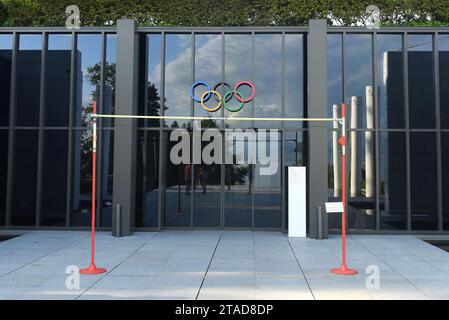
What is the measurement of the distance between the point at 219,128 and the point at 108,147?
3.69 metres

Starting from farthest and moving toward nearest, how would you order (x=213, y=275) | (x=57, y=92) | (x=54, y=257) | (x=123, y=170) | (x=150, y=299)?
1. (x=57, y=92)
2. (x=123, y=170)
3. (x=54, y=257)
4. (x=213, y=275)
5. (x=150, y=299)

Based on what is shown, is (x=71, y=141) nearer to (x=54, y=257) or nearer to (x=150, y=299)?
(x=54, y=257)

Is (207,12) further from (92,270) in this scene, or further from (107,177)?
(92,270)

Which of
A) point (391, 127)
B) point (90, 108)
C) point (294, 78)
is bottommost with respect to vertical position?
point (391, 127)

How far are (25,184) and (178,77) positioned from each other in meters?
6.16

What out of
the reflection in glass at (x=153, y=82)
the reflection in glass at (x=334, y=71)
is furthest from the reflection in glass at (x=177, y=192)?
the reflection in glass at (x=334, y=71)

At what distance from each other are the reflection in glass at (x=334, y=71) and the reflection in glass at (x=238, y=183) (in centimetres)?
285

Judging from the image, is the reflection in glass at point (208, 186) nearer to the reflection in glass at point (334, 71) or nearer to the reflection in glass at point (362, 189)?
the reflection in glass at point (334, 71)

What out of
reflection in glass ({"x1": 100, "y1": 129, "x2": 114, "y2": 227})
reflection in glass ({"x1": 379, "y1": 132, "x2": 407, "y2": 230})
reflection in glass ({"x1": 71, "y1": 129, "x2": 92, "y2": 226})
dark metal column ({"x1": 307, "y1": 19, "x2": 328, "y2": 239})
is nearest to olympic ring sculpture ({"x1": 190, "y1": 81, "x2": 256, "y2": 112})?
dark metal column ({"x1": 307, "y1": 19, "x2": 328, "y2": 239})

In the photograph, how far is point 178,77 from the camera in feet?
43.7

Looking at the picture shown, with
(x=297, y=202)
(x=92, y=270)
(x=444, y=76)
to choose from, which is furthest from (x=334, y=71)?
(x=92, y=270)

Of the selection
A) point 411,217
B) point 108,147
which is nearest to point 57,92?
point 108,147

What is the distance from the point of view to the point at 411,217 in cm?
1273

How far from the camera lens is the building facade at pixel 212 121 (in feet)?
41.9
